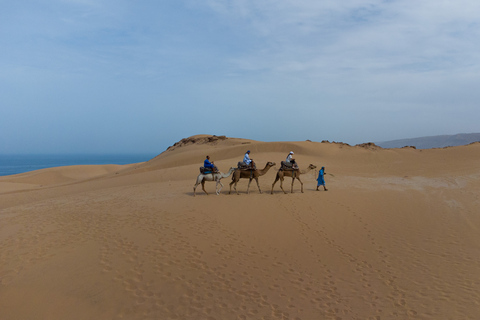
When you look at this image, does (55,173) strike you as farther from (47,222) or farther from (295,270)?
(295,270)

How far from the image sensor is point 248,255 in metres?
8.83

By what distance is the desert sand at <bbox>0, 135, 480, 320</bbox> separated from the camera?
21.9 feet

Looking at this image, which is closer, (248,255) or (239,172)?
(248,255)

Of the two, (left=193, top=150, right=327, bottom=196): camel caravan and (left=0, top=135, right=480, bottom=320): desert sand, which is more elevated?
(left=193, top=150, right=327, bottom=196): camel caravan

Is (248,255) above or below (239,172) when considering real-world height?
below

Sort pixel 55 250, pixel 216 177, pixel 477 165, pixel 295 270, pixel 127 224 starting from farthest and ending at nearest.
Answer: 1. pixel 477 165
2. pixel 216 177
3. pixel 127 224
4. pixel 55 250
5. pixel 295 270

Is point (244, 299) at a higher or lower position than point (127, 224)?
lower

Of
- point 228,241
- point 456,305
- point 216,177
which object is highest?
point 216,177

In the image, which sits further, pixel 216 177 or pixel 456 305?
pixel 216 177

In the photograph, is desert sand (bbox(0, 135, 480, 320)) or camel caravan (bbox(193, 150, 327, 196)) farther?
camel caravan (bbox(193, 150, 327, 196))

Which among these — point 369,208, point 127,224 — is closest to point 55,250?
point 127,224

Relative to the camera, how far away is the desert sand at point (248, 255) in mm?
6684

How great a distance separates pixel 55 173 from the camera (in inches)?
1662

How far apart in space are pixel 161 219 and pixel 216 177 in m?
4.16
